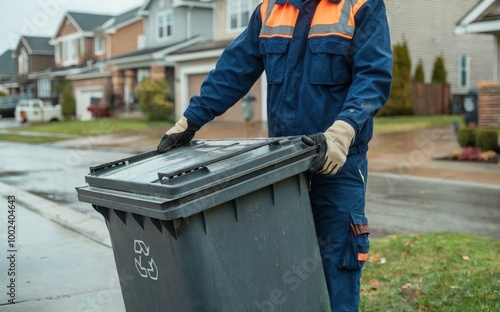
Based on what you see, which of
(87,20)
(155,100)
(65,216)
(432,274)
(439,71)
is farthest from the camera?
(87,20)

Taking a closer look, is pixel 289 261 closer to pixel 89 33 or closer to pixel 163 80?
pixel 163 80

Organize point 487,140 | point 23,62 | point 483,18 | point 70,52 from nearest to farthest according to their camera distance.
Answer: point 487,140 → point 483,18 → point 70,52 → point 23,62

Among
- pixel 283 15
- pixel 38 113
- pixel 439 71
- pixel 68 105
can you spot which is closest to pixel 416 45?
pixel 439 71

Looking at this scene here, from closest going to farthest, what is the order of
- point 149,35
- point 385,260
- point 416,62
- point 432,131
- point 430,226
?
point 385,260
point 430,226
point 432,131
point 416,62
point 149,35

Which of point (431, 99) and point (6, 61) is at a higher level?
point (6, 61)

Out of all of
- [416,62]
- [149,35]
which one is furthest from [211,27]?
[416,62]

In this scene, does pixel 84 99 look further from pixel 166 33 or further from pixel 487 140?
pixel 487 140

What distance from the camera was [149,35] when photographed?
3469 cm

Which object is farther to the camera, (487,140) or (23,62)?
(23,62)

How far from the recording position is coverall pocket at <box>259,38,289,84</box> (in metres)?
3.15

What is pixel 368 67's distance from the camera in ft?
9.66

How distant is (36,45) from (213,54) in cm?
3498

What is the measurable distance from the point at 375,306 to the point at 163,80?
85.4 feet

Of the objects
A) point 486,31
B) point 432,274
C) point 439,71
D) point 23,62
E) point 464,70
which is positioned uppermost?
point 23,62
